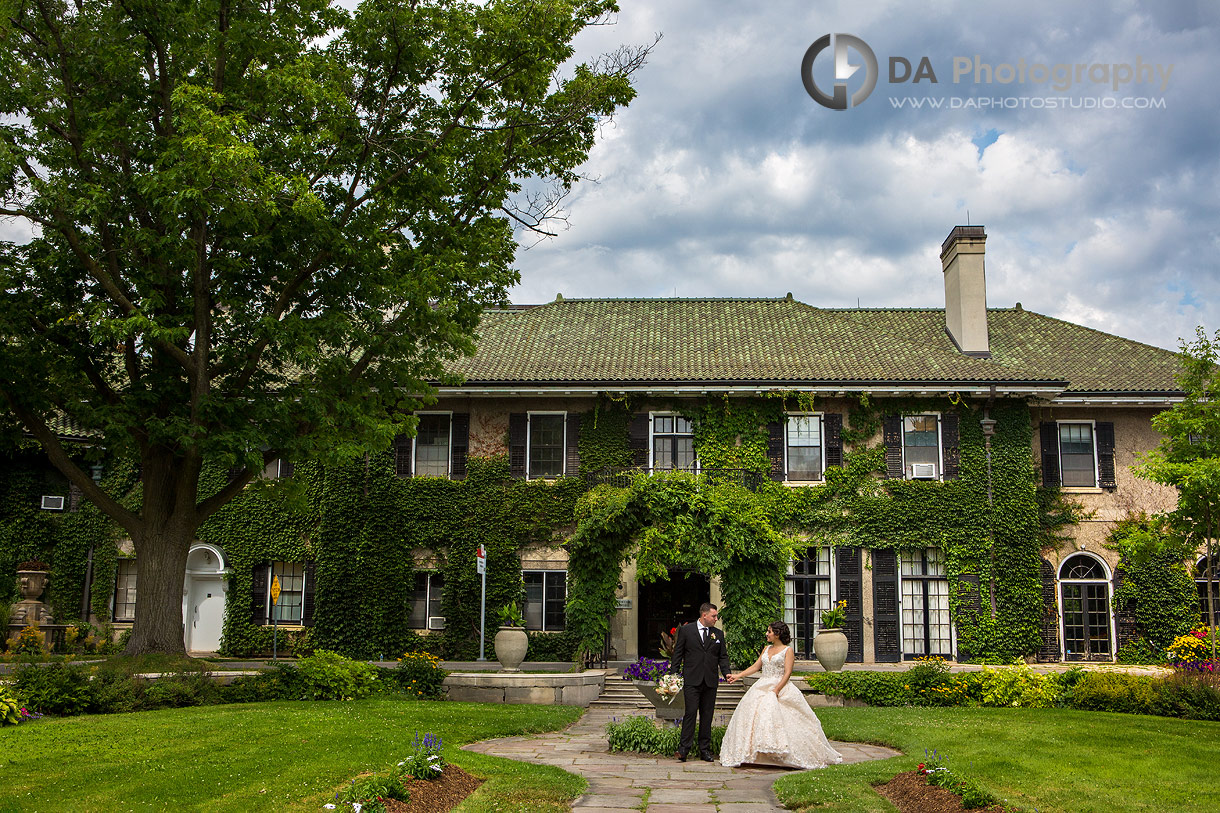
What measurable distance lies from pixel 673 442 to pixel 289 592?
403 inches

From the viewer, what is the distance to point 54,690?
1270 cm

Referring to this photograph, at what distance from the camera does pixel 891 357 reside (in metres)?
23.3

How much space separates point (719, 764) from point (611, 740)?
5.11 feet

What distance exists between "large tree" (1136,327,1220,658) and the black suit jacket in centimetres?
888

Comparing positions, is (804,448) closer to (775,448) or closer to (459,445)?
(775,448)

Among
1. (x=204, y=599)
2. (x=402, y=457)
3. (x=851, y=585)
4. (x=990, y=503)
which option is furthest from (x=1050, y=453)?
(x=204, y=599)

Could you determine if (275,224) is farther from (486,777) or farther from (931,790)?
(931,790)

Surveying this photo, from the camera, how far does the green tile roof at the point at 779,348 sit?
22250mm

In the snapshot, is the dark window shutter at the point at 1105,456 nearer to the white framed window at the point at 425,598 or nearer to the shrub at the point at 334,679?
the white framed window at the point at 425,598

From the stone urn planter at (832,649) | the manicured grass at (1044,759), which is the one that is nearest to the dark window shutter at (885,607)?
the stone urn planter at (832,649)

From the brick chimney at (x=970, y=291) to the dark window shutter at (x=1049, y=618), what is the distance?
5.61 meters

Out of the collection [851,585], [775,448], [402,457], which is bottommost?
[851,585]

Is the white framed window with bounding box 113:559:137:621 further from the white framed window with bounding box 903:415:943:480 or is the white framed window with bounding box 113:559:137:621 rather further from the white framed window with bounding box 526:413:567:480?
the white framed window with bounding box 903:415:943:480

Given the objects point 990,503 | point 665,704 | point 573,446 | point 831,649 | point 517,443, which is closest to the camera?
point 665,704
